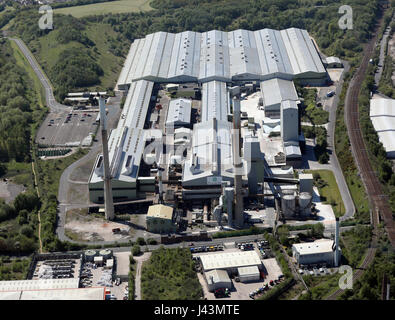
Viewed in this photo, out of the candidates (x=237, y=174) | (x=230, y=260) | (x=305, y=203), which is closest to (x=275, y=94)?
(x=305, y=203)

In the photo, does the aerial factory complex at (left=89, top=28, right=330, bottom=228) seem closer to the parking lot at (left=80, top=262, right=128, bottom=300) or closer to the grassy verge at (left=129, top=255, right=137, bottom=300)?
the grassy verge at (left=129, top=255, right=137, bottom=300)

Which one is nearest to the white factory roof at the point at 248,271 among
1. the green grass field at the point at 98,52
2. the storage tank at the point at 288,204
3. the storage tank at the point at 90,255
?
the storage tank at the point at 288,204

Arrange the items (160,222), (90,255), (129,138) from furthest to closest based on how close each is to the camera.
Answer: (129,138) < (160,222) < (90,255)

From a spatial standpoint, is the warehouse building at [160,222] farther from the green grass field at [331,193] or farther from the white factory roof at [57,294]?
the green grass field at [331,193]

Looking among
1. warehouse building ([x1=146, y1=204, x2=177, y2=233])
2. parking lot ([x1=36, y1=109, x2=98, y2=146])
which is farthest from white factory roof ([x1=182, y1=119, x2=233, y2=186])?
parking lot ([x1=36, y1=109, x2=98, y2=146])

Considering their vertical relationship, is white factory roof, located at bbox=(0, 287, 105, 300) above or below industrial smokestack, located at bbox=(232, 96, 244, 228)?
below

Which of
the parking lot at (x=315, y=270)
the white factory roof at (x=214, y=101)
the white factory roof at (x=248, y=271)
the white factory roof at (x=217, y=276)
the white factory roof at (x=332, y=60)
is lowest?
the parking lot at (x=315, y=270)

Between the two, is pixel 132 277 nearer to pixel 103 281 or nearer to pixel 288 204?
pixel 103 281
